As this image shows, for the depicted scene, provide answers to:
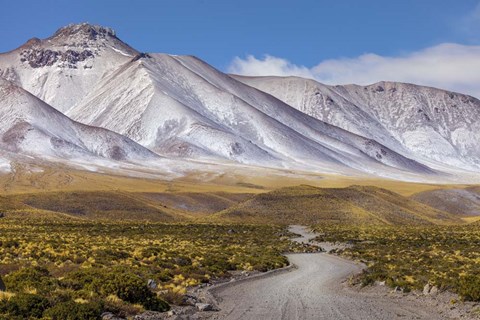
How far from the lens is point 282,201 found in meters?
116

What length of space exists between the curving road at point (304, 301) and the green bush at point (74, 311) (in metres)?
5.37

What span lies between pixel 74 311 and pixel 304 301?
37.5 ft

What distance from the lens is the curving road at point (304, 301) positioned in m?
22.7

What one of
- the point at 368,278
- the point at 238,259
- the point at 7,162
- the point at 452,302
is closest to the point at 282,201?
the point at 238,259

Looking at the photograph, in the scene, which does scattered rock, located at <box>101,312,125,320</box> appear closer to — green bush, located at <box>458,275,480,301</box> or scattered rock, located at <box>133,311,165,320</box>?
scattered rock, located at <box>133,311,165,320</box>

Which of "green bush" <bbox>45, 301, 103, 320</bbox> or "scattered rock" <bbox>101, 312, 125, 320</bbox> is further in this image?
"scattered rock" <bbox>101, 312, 125, 320</bbox>

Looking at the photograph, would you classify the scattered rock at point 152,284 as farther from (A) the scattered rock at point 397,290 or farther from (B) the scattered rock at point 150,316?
(A) the scattered rock at point 397,290

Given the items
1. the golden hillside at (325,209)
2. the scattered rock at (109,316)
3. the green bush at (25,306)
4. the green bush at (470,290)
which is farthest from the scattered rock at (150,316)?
the golden hillside at (325,209)

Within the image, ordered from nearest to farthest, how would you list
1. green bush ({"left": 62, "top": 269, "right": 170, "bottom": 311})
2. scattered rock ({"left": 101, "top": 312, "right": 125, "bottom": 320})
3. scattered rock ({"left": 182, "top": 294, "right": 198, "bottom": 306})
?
scattered rock ({"left": 101, "top": 312, "right": 125, "bottom": 320}) < green bush ({"left": 62, "top": 269, "right": 170, "bottom": 311}) < scattered rock ({"left": 182, "top": 294, "right": 198, "bottom": 306})

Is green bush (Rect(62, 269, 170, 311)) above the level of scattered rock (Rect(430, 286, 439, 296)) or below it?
above

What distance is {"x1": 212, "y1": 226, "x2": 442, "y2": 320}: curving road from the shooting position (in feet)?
74.5

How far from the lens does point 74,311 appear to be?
1705cm

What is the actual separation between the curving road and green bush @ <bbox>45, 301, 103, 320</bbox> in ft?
17.6

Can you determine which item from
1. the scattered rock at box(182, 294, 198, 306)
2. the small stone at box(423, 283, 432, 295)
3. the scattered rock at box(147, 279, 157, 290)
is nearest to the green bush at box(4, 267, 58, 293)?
the scattered rock at box(147, 279, 157, 290)
